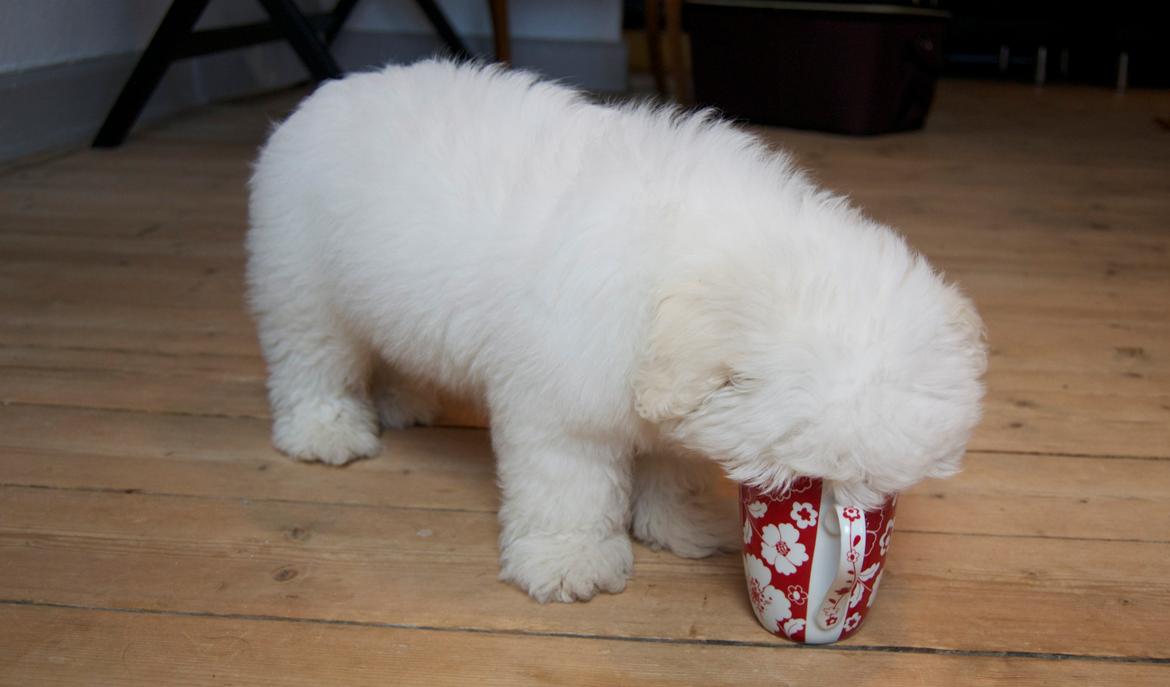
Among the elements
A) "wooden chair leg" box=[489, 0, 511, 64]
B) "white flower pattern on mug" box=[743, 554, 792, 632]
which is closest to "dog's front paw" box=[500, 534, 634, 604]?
"white flower pattern on mug" box=[743, 554, 792, 632]

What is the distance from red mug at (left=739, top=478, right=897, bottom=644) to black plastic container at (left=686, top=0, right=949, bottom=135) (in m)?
2.91

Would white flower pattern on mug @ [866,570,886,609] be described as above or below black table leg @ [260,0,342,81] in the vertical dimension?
below

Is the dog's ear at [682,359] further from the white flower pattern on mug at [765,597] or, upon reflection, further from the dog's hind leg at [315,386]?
the dog's hind leg at [315,386]

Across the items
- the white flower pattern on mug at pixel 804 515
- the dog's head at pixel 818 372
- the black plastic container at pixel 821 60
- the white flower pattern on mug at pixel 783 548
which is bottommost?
the black plastic container at pixel 821 60

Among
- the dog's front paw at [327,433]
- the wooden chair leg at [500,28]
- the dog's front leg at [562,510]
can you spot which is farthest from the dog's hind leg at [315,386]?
the wooden chair leg at [500,28]

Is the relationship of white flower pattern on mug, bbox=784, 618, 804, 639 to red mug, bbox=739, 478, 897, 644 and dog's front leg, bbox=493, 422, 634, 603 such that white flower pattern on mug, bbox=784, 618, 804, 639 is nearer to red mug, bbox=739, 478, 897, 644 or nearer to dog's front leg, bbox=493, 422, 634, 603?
red mug, bbox=739, 478, 897, 644

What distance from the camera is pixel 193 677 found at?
3.51ft

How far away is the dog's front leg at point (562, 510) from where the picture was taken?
1178 mm

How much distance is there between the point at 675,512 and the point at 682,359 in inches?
14.8

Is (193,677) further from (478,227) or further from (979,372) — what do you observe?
(979,372)

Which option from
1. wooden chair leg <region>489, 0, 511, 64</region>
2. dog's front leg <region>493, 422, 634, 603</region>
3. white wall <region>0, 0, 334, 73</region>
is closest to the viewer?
dog's front leg <region>493, 422, 634, 603</region>

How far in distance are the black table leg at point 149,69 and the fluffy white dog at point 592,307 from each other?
75.1 inches

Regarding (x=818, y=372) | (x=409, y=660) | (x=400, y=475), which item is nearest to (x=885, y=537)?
(x=818, y=372)

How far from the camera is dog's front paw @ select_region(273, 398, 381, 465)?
1.51m
